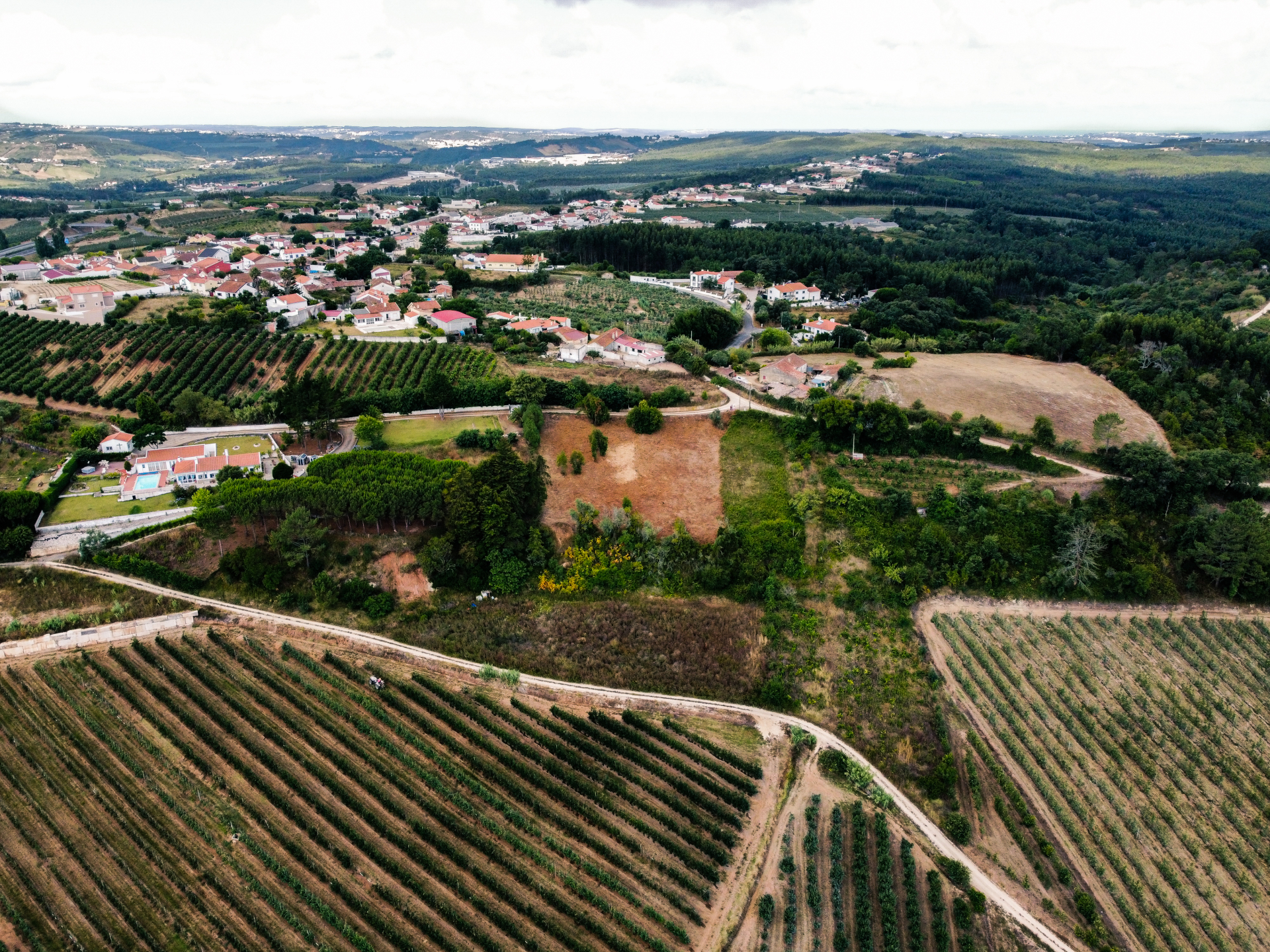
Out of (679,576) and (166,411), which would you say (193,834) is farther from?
(166,411)

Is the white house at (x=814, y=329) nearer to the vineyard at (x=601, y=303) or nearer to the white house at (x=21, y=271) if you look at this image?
the vineyard at (x=601, y=303)

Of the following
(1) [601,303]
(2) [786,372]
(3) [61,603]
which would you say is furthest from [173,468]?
(1) [601,303]

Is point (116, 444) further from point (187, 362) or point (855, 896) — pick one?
point (855, 896)

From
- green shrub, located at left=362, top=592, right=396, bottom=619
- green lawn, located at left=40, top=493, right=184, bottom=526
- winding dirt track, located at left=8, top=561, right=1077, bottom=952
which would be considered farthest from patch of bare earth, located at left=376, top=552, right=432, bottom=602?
green lawn, located at left=40, top=493, right=184, bottom=526

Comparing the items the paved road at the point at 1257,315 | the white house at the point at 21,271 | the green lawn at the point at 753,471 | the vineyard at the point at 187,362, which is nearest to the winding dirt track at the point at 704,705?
the green lawn at the point at 753,471

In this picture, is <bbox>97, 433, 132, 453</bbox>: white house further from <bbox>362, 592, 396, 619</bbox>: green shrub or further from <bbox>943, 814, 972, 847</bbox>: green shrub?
<bbox>943, 814, 972, 847</bbox>: green shrub

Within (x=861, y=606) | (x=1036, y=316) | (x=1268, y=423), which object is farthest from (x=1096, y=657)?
(x=1036, y=316)
